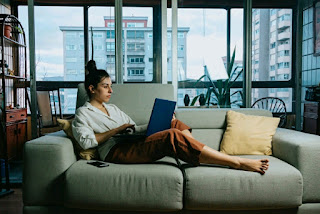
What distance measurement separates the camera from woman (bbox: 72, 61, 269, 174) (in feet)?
5.46

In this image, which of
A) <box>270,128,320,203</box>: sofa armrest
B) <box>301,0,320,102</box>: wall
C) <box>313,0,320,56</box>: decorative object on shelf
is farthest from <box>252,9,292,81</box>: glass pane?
<box>270,128,320,203</box>: sofa armrest

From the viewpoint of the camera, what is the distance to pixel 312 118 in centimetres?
354

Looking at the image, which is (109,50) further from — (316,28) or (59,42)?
(316,28)

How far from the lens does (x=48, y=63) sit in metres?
4.78

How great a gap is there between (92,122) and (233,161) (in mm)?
907

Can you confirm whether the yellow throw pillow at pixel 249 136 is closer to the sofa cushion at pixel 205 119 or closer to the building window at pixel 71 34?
the sofa cushion at pixel 205 119

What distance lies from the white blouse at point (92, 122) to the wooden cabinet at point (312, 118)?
2388 millimetres

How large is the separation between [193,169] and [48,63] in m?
3.88

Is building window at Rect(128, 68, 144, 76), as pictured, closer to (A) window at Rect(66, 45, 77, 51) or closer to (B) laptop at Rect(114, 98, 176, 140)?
(A) window at Rect(66, 45, 77, 51)

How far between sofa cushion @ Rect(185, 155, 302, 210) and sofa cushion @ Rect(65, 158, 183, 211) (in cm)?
9

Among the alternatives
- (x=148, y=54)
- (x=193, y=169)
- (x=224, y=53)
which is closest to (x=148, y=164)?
(x=193, y=169)

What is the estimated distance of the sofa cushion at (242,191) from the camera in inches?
60.7

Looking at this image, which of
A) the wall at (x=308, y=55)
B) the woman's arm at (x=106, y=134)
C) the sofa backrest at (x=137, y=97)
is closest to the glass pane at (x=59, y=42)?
the sofa backrest at (x=137, y=97)

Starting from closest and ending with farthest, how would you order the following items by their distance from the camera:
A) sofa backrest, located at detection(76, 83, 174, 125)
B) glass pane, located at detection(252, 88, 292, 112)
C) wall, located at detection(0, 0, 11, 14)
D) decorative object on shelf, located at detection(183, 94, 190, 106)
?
sofa backrest, located at detection(76, 83, 174, 125) → decorative object on shelf, located at detection(183, 94, 190, 106) → wall, located at detection(0, 0, 11, 14) → glass pane, located at detection(252, 88, 292, 112)
